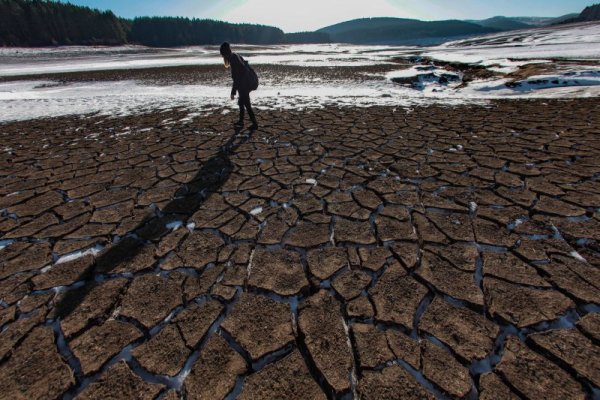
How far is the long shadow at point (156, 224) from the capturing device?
2.23m

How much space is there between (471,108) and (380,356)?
7877 millimetres

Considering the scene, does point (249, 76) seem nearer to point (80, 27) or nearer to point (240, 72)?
point (240, 72)

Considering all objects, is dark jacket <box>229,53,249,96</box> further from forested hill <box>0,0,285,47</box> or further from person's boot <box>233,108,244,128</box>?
forested hill <box>0,0,285,47</box>

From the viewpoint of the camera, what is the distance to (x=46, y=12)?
5656 centimetres

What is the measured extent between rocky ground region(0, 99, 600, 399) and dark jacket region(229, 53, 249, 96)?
6.19 ft

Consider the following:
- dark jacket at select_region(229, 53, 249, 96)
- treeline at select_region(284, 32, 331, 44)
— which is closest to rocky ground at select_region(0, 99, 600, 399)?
dark jacket at select_region(229, 53, 249, 96)

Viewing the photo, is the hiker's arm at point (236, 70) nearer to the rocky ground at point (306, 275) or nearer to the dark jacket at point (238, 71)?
the dark jacket at point (238, 71)

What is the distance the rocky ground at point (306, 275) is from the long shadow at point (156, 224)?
0.02 meters

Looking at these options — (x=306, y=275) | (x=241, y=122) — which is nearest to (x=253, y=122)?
(x=241, y=122)

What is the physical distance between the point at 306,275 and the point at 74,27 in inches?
3325

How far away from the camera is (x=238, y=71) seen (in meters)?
5.59

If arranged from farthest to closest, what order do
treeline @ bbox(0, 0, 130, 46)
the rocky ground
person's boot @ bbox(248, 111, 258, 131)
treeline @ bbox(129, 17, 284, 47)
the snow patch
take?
1. treeline @ bbox(129, 17, 284, 47)
2. treeline @ bbox(0, 0, 130, 46)
3. person's boot @ bbox(248, 111, 258, 131)
4. the snow patch
5. the rocky ground

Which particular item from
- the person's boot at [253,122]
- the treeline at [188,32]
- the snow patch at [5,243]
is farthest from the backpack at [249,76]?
the treeline at [188,32]

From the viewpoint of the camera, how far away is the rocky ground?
1669 millimetres
